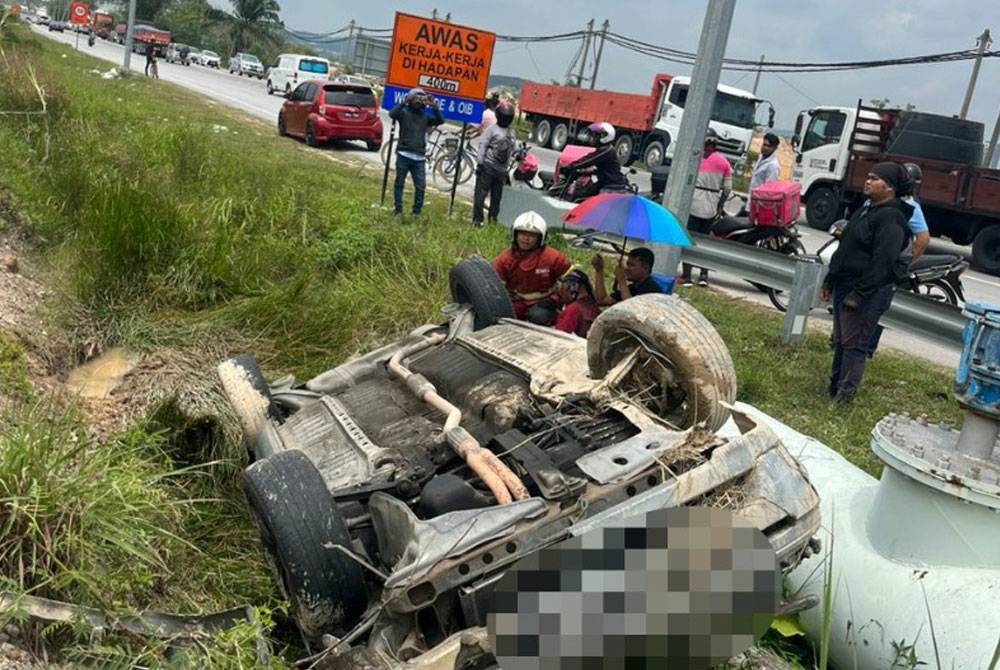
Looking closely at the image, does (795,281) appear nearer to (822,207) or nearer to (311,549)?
(311,549)

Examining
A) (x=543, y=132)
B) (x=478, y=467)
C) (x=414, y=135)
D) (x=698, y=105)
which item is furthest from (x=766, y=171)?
(x=543, y=132)

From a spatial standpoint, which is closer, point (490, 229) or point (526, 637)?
point (526, 637)

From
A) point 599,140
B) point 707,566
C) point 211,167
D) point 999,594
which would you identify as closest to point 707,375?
point 999,594

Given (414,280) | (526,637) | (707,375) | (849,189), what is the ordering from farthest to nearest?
(849,189) < (414,280) < (707,375) < (526,637)

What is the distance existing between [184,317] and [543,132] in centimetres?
2598

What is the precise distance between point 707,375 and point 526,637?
1.84 m

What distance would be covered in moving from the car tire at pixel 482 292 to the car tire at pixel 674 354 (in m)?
1.10

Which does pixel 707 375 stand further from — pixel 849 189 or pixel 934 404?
pixel 849 189

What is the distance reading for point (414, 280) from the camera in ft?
22.7

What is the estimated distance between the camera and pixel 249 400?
4098 millimetres

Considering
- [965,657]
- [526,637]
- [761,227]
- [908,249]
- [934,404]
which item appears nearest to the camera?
[526,637]

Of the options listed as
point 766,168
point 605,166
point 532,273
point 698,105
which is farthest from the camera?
point 766,168

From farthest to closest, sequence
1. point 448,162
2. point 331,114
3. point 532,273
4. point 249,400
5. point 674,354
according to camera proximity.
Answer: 1. point 331,114
2. point 448,162
3. point 532,273
4. point 249,400
5. point 674,354

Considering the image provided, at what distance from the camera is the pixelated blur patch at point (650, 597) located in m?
1.70
